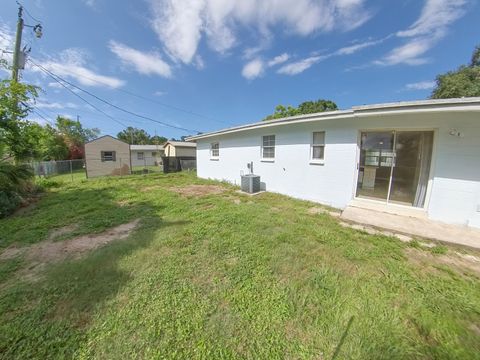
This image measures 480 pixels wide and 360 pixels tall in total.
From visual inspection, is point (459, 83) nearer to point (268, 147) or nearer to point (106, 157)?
point (268, 147)

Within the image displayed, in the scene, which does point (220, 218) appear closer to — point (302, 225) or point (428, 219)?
point (302, 225)

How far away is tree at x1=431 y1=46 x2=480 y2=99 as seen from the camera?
1286 cm

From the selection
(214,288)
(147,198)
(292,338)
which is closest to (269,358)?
(292,338)

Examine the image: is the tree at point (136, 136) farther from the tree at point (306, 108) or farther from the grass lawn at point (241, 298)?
the grass lawn at point (241, 298)

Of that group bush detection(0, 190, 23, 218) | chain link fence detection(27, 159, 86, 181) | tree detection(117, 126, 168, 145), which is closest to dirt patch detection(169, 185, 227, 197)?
bush detection(0, 190, 23, 218)

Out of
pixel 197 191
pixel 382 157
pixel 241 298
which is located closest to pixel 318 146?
pixel 382 157

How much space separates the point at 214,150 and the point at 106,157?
1165cm

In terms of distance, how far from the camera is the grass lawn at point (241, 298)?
1655mm

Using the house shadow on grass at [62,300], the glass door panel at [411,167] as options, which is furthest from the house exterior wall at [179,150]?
the glass door panel at [411,167]

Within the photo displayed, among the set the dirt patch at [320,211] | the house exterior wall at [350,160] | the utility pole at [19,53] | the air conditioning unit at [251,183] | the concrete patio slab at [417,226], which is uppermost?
the utility pole at [19,53]

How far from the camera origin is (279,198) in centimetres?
684

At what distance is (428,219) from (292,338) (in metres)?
4.87

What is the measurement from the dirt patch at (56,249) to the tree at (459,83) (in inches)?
830

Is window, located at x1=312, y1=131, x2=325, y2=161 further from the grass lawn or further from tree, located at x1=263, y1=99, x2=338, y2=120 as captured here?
tree, located at x1=263, y1=99, x2=338, y2=120
